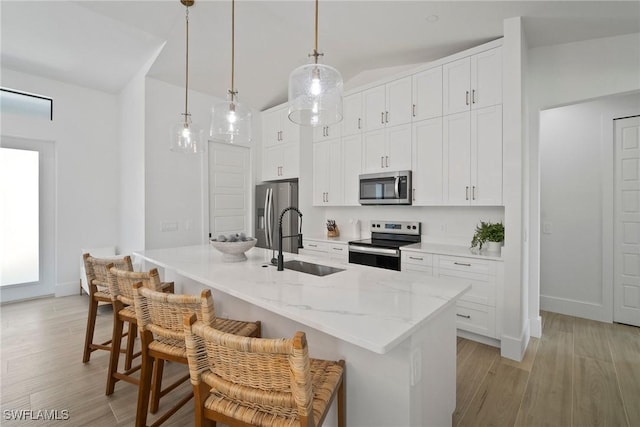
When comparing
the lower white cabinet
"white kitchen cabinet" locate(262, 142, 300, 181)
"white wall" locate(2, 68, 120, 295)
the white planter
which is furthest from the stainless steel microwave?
"white wall" locate(2, 68, 120, 295)

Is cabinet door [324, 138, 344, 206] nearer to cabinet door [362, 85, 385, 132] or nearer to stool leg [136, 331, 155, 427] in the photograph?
cabinet door [362, 85, 385, 132]

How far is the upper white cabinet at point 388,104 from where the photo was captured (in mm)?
3557

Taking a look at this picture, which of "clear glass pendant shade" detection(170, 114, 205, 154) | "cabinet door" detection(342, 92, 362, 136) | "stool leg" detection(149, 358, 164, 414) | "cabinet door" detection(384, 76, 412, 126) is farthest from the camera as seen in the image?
"cabinet door" detection(342, 92, 362, 136)

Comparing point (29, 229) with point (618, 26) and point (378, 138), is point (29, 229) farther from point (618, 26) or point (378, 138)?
point (618, 26)

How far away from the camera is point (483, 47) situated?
296 centimetres

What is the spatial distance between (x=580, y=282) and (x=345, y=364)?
3758 millimetres

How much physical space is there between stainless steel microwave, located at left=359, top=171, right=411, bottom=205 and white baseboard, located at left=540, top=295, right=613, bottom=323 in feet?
7.49

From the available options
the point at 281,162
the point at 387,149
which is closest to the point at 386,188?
the point at 387,149

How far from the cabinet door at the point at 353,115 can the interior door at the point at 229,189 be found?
5.80ft

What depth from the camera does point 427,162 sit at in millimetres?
3426

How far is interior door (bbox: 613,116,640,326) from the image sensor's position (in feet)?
10.8

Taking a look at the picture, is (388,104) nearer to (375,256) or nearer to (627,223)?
(375,256)

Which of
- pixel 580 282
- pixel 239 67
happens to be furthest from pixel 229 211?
pixel 580 282

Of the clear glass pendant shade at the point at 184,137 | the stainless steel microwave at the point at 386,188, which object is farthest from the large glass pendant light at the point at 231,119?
the stainless steel microwave at the point at 386,188
